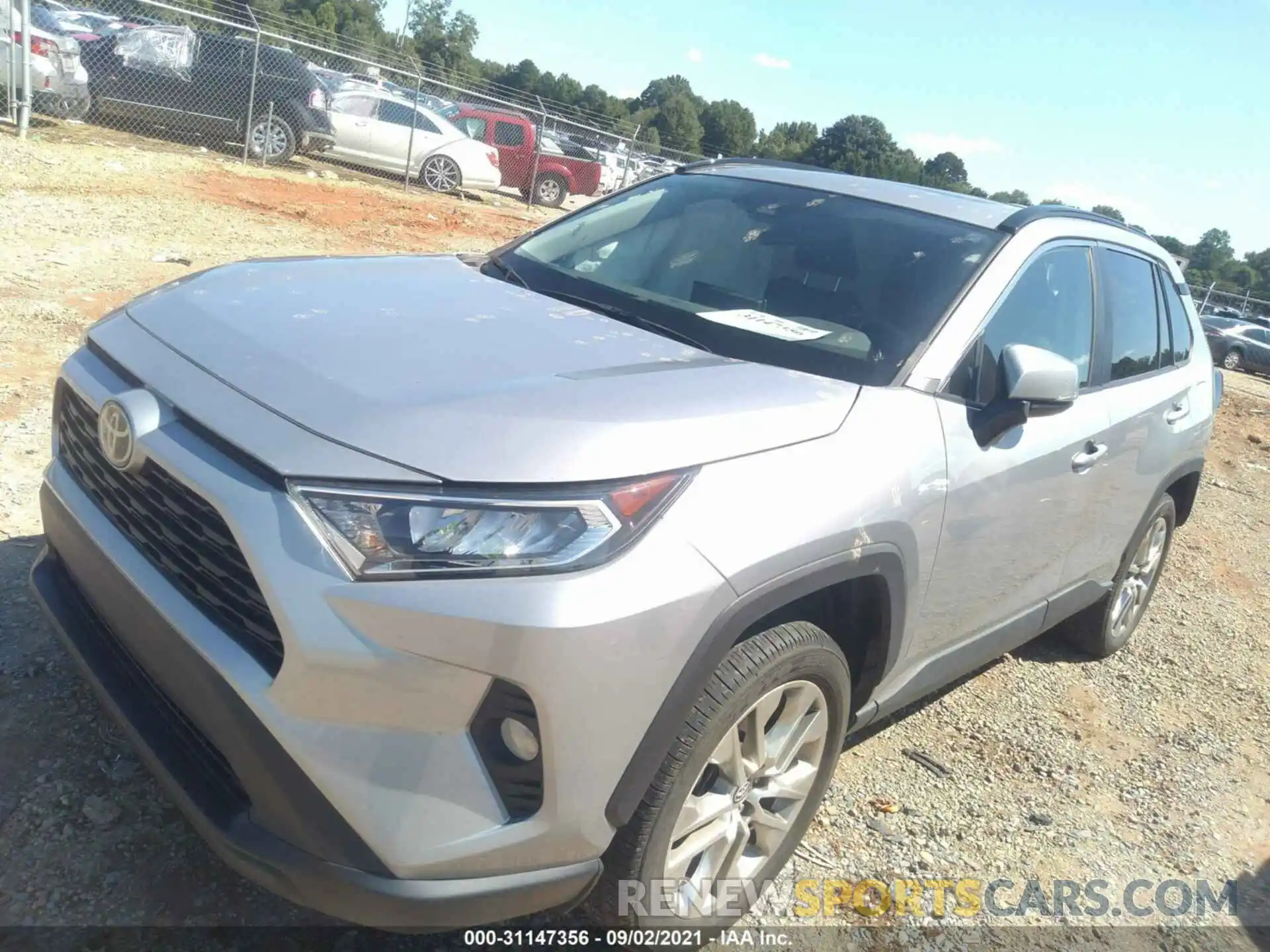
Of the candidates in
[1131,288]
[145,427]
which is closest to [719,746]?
[145,427]

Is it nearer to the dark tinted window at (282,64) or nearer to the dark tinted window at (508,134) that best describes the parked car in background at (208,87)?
the dark tinted window at (282,64)

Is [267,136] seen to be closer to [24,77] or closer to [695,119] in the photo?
[24,77]

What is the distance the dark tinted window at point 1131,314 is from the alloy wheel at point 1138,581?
84 centimetres

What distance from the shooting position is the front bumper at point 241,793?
187cm

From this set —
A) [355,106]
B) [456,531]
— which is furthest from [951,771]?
[355,106]

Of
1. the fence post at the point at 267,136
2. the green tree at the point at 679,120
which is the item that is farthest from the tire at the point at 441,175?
the green tree at the point at 679,120

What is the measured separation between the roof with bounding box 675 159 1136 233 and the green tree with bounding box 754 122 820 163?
207 ft

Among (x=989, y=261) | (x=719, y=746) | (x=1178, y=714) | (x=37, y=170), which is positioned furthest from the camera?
(x=37, y=170)

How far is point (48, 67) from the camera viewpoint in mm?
12734

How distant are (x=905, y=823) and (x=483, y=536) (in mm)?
2045

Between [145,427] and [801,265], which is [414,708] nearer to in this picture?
[145,427]

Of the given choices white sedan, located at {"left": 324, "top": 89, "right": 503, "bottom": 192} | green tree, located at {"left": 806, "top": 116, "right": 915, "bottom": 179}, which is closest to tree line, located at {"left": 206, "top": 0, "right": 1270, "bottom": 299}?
green tree, located at {"left": 806, "top": 116, "right": 915, "bottom": 179}

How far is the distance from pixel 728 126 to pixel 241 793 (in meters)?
84.5

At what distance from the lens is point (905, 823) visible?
329cm
